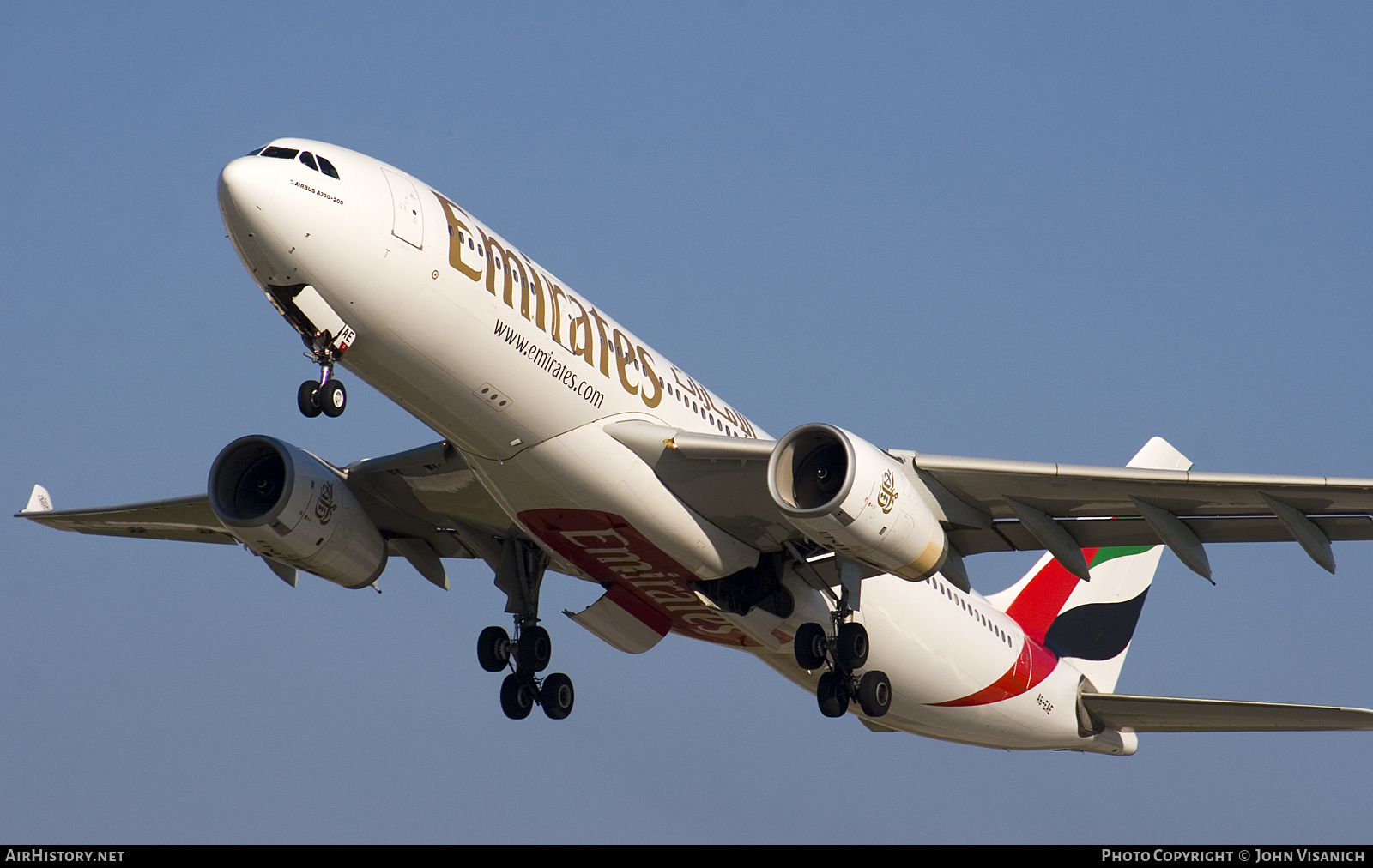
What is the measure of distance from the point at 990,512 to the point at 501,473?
6.93 meters

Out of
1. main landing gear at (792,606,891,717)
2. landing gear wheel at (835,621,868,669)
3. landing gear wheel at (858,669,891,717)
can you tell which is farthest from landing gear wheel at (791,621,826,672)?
landing gear wheel at (858,669,891,717)

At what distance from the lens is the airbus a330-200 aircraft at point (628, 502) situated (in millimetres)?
18469

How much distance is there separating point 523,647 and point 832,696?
15.9 feet

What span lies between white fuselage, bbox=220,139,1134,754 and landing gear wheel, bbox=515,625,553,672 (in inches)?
43.8

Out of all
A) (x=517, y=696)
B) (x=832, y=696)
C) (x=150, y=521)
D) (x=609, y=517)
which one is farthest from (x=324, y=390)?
(x=150, y=521)

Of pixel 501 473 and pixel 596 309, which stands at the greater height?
pixel 596 309

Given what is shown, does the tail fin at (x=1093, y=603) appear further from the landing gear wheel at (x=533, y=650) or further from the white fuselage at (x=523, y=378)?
the landing gear wheel at (x=533, y=650)

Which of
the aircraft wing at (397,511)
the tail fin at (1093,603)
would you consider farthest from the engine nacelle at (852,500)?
the tail fin at (1093,603)

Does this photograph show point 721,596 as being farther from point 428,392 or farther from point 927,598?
point 428,392

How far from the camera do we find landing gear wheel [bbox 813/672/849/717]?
2302 cm

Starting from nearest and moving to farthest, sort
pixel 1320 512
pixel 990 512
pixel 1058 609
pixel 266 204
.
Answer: pixel 266 204 < pixel 1320 512 < pixel 990 512 < pixel 1058 609

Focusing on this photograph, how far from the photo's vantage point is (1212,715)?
25.5 m
